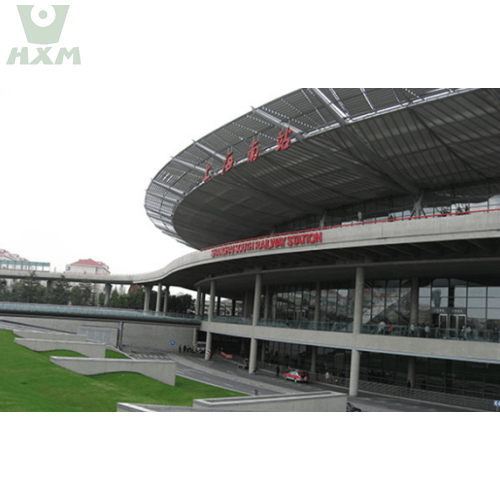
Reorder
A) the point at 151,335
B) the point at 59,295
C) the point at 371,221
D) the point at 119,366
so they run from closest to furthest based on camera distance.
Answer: the point at 119,366 < the point at 371,221 < the point at 151,335 < the point at 59,295

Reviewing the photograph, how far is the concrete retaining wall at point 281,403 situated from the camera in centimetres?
1599

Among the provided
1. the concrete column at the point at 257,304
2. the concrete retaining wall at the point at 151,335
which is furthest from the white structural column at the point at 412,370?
the concrete retaining wall at the point at 151,335

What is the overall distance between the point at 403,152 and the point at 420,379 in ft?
58.0

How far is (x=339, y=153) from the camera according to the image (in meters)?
33.5

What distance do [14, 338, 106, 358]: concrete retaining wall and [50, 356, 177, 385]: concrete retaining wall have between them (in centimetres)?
461

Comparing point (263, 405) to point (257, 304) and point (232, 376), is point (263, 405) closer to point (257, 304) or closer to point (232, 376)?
point (232, 376)

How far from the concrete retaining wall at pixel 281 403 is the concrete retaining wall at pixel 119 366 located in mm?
10289

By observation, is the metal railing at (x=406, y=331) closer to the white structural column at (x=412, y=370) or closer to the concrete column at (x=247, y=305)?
the white structural column at (x=412, y=370)

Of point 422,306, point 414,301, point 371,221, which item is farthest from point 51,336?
point 422,306

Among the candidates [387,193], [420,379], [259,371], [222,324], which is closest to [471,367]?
[420,379]

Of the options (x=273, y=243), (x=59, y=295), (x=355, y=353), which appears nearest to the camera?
(x=355, y=353)

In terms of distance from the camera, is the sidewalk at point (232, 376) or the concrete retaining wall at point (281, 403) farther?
the sidewalk at point (232, 376)

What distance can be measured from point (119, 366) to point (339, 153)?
2113 centimetres

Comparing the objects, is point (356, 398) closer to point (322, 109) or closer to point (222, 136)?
point (322, 109)
